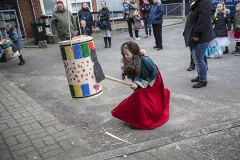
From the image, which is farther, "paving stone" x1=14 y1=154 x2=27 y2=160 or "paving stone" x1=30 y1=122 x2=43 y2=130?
"paving stone" x1=30 y1=122 x2=43 y2=130

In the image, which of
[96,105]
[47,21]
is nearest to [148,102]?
[96,105]

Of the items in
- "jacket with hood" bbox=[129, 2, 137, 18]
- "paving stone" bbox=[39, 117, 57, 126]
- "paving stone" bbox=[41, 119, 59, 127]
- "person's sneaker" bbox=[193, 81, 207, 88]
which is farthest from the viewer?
"jacket with hood" bbox=[129, 2, 137, 18]

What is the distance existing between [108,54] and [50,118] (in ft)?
15.8

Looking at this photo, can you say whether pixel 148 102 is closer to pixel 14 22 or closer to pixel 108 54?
pixel 108 54

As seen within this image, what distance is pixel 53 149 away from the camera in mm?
3006

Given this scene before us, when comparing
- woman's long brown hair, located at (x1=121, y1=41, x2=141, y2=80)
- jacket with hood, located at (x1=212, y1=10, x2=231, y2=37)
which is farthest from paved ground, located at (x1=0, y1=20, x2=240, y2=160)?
jacket with hood, located at (x1=212, y1=10, x2=231, y2=37)

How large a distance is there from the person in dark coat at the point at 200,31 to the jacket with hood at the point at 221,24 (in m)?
2.56

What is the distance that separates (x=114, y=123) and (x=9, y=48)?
5.30m

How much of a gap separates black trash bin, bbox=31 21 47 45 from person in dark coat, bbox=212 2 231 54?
8.65m

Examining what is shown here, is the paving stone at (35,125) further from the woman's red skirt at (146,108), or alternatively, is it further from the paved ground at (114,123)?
the woman's red skirt at (146,108)

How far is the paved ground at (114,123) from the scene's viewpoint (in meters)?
2.83

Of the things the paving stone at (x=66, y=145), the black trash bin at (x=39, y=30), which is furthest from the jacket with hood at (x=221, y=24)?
the black trash bin at (x=39, y=30)

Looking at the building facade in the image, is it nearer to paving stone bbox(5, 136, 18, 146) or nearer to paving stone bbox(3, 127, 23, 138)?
paving stone bbox(3, 127, 23, 138)

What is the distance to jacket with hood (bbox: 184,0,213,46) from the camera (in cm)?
414
